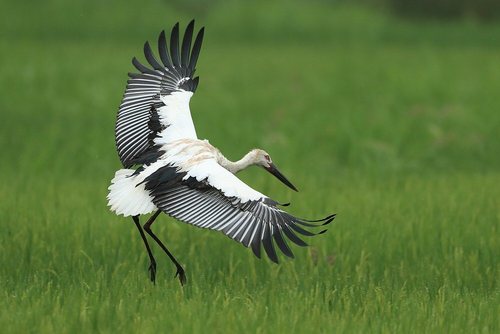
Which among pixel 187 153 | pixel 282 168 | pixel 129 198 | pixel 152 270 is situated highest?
pixel 282 168

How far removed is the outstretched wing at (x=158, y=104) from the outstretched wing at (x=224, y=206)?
0.51m

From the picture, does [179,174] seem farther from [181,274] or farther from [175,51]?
[175,51]

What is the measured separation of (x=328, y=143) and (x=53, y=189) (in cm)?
402

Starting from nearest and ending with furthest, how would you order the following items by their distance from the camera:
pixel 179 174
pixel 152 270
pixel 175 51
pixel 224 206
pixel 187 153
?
1. pixel 224 206
2. pixel 179 174
3. pixel 187 153
4. pixel 152 270
5. pixel 175 51

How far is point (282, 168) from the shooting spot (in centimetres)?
1090

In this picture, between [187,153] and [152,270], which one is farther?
[152,270]

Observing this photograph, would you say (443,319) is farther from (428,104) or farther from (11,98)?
(11,98)

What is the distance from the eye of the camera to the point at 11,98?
14234 millimetres

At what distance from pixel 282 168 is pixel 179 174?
17.3 ft

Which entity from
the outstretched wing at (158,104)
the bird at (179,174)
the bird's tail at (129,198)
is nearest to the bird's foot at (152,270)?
the bird at (179,174)

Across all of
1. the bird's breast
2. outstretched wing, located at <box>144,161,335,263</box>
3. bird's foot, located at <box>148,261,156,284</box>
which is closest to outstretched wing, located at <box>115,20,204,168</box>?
the bird's breast

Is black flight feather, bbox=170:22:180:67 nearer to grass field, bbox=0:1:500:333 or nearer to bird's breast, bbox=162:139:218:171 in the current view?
bird's breast, bbox=162:139:218:171

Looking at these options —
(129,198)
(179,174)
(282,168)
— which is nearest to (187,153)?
(179,174)

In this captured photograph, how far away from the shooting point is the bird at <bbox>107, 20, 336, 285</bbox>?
210 inches
